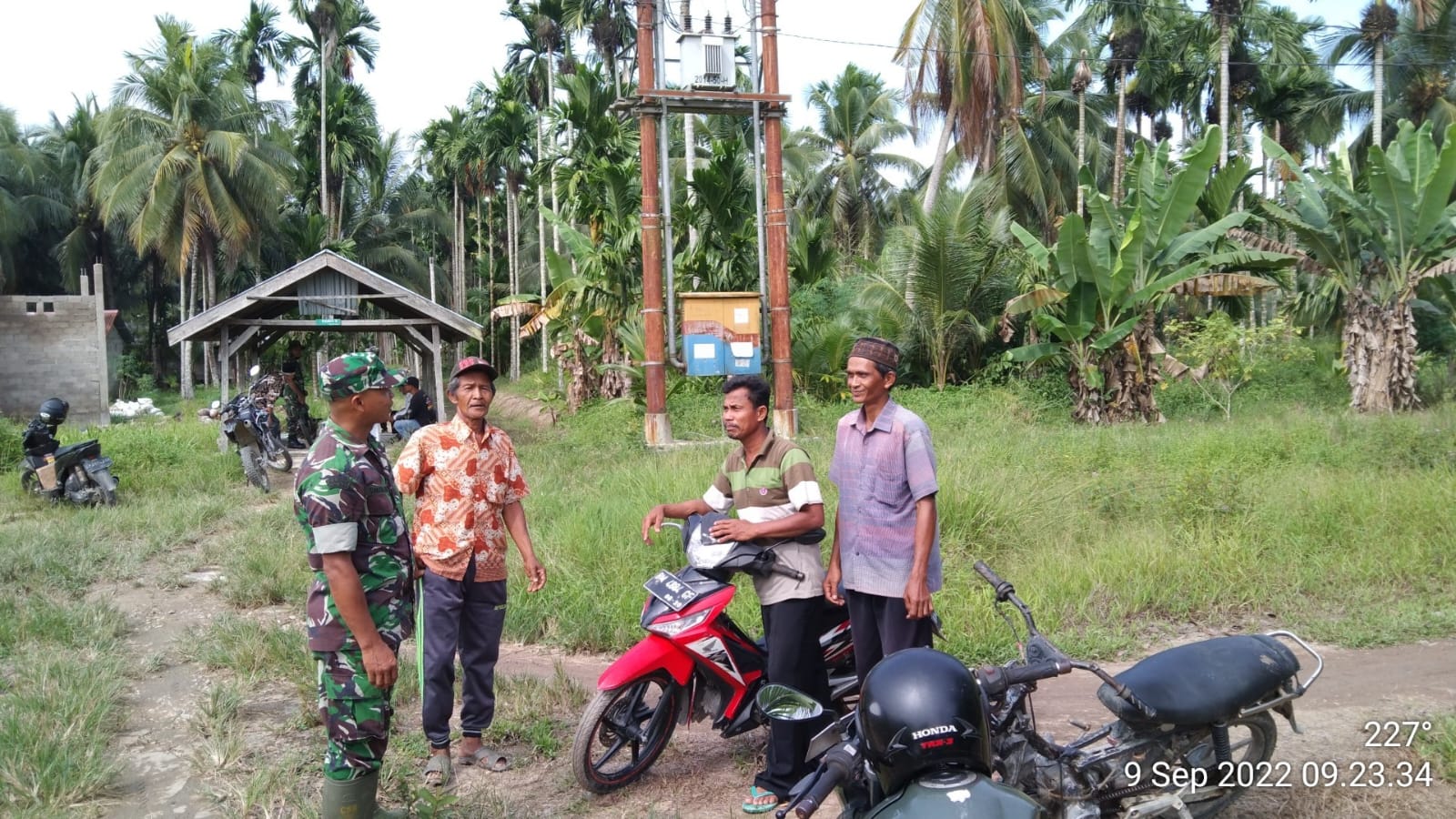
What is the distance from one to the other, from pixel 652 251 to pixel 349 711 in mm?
10048

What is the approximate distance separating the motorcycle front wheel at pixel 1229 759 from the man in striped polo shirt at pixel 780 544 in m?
1.35

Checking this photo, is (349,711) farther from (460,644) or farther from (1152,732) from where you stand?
(1152,732)

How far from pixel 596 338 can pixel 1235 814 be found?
16106 millimetres

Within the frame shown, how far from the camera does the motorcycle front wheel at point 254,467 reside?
12.1m

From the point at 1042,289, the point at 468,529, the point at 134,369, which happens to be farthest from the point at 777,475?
the point at 134,369

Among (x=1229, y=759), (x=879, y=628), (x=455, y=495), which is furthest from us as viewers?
(x=455, y=495)

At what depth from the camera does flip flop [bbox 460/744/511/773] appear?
430 cm

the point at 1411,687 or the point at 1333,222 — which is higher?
the point at 1333,222

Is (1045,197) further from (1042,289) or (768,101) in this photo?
(768,101)

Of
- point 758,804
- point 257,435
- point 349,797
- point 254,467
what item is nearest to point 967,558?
point 758,804

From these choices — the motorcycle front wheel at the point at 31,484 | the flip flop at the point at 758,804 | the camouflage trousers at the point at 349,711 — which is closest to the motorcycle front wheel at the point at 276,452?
the motorcycle front wheel at the point at 31,484

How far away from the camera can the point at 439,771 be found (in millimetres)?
4152

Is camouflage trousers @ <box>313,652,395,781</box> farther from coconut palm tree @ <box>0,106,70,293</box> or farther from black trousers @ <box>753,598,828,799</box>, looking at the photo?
coconut palm tree @ <box>0,106,70,293</box>

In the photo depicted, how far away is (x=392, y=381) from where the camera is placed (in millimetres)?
3553
